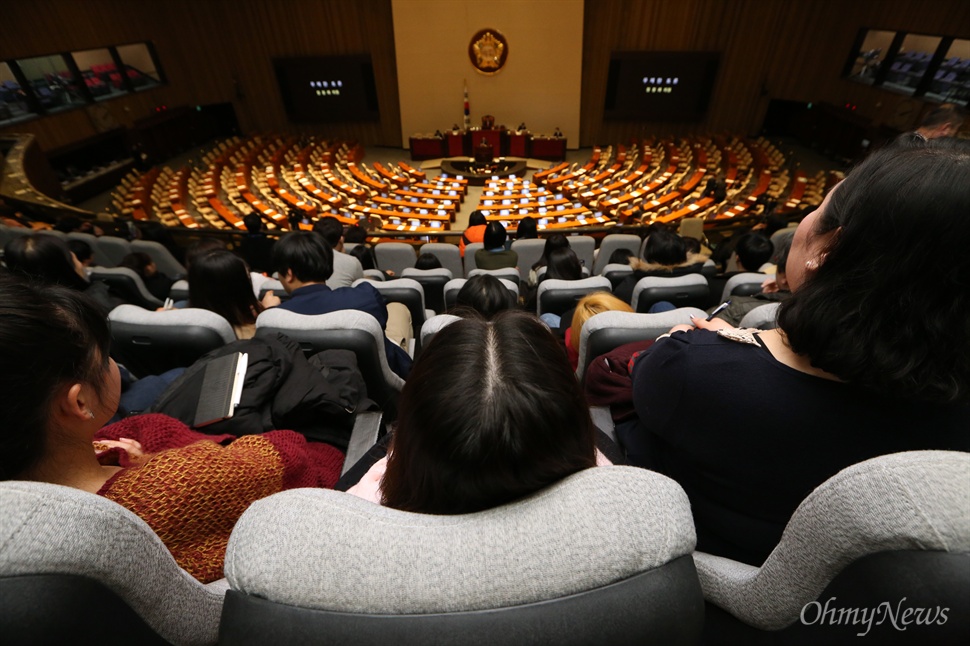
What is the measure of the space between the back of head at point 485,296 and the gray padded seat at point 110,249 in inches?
165

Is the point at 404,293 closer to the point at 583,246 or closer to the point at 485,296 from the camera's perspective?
the point at 485,296

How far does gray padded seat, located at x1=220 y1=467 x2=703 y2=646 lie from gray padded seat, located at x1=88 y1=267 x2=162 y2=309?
3.24 meters

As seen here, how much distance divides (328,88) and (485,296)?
1243cm

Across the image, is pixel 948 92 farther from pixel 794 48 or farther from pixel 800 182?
pixel 794 48

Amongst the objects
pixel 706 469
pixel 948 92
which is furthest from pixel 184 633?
pixel 948 92

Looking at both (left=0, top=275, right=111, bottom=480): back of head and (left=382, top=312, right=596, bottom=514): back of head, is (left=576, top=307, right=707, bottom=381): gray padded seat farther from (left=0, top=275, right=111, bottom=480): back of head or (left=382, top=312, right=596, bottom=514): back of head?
(left=0, top=275, right=111, bottom=480): back of head

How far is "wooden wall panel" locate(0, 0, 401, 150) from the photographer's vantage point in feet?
32.3

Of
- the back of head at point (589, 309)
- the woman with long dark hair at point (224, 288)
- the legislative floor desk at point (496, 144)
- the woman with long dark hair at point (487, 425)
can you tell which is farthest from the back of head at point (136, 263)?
the legislative floor desk at point (496, 144)

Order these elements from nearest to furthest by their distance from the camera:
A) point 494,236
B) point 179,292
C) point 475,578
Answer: point 475,578, point 179,292, point 494,236

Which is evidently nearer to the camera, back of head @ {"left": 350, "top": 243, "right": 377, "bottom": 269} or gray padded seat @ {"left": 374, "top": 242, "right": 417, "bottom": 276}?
back of head @ {"left": 350, "top": 243, "right": 377, "bottom": 269}

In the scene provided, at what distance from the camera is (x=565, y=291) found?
221 centimetres

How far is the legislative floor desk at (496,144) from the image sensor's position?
10961 mm

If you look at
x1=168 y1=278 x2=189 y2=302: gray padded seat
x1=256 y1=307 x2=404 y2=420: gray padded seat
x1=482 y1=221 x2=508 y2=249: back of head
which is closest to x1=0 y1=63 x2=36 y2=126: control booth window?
x1=168 y1=278 x2=189 y2=302: gray padded seat

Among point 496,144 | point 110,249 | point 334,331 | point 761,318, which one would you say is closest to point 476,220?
point 110,249
